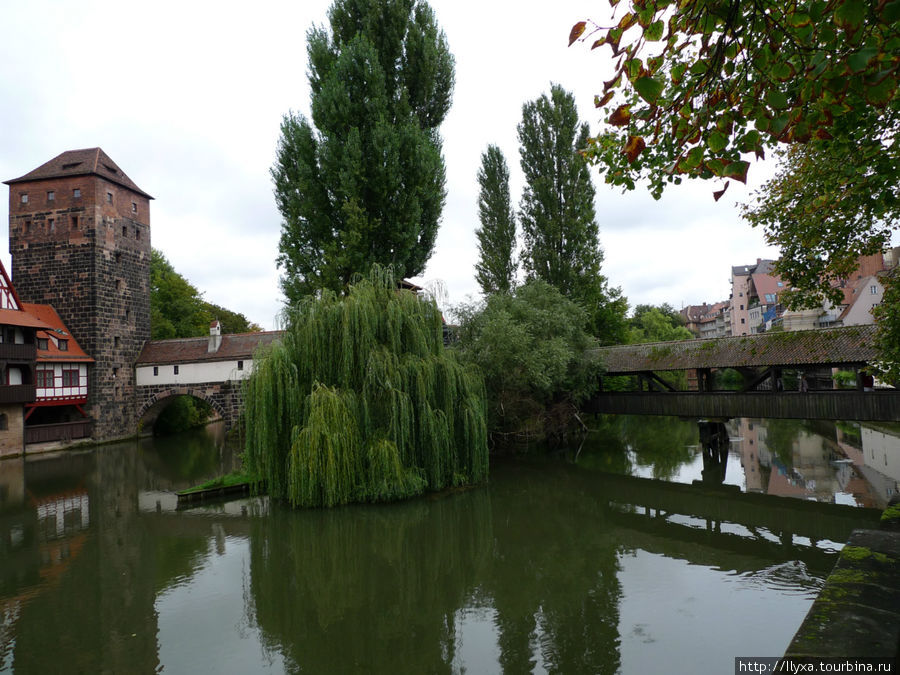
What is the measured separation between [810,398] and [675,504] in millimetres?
5802

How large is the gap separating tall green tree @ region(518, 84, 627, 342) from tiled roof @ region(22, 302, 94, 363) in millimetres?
21661

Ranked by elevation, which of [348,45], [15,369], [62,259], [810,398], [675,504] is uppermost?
[348,45]

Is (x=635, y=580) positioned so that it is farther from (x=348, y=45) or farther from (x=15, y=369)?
(x=15, y=369)

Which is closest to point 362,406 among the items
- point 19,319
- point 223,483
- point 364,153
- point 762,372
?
point 223,483

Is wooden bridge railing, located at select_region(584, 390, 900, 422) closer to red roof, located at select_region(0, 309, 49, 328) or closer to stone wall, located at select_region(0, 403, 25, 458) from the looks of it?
red roof, located at select_region(0, 309, 49, 328)

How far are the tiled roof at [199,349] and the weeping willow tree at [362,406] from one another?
15393mm

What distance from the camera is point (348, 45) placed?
17125 millimetres

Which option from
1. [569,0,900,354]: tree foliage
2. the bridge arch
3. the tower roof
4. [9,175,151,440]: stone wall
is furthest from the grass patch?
the tower roof

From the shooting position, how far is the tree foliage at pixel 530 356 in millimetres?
17141

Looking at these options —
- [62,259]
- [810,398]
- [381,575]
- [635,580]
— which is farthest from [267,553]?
[62,259]

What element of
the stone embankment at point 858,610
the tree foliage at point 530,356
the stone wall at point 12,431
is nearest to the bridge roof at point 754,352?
the tree foliage at point 530,356

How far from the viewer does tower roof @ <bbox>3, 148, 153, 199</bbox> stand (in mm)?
26391

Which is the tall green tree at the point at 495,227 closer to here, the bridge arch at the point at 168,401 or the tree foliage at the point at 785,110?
the bridge arch at the point at 168,401

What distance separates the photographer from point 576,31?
2.73 metres
